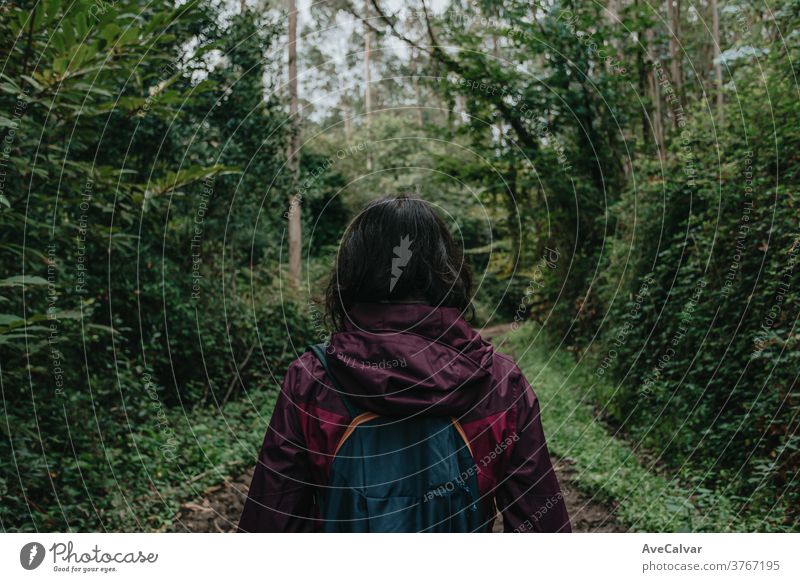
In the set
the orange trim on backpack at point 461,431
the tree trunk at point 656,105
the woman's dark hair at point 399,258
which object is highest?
the tree trunk at point 656,105

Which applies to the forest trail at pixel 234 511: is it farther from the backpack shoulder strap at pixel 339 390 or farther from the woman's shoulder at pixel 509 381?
the backpack shoulder strap at pixel 339 390

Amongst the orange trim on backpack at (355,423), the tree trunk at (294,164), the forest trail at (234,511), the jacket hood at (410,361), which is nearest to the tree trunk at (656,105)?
the forest trail at (234,511)

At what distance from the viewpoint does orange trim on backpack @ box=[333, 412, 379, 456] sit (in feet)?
5.23

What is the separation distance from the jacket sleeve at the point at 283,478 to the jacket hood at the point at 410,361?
0.53ft

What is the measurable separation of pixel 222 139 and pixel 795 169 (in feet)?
20.0

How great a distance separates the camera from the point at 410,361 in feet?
5.06

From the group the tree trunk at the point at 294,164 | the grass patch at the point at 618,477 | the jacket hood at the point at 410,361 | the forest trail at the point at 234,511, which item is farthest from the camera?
the tree trunk at the point at 294,164

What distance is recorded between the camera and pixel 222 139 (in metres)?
7.76

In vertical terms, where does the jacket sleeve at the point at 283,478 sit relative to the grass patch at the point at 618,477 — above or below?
above

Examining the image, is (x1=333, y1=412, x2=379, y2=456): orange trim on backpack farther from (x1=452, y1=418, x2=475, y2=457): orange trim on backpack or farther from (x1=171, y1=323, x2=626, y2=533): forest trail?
(x1=171, y1=323, x2=626, y2=533): forest trail

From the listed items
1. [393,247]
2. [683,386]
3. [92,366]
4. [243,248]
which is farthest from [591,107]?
[393,247]

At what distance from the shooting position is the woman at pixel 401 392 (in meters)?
1.56

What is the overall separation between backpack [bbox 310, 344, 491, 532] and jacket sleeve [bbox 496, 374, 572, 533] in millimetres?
121

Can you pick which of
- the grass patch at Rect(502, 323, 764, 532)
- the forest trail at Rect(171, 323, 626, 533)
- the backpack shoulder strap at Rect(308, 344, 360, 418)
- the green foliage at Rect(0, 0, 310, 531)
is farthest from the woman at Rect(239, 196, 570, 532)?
the forest trail at Rect(171, 323, 626, 533)
